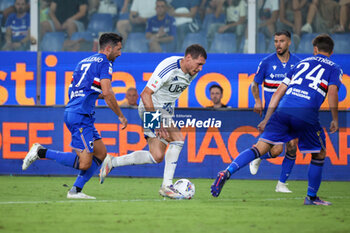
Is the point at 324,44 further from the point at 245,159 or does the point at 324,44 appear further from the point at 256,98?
the point at 256,98

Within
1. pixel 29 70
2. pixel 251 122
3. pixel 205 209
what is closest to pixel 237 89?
pixel 251 122

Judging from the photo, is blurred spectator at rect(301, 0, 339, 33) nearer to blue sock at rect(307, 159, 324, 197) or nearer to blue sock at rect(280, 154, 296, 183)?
blue sock at rect(280, 154, 296, 183)

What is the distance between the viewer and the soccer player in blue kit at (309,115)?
Result: 22.8ft

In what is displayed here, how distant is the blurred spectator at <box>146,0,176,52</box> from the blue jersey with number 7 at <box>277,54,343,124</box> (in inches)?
230

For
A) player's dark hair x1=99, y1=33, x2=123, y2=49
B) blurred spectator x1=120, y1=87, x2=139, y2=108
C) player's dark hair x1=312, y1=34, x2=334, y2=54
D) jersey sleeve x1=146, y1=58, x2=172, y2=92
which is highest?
player's dark hair x1=312, y1=34, x2=334, y2=54

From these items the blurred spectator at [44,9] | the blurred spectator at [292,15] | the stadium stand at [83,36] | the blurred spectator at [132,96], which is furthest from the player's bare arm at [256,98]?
the blurred spectator at [44,9]

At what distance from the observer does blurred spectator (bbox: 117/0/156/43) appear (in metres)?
12.6

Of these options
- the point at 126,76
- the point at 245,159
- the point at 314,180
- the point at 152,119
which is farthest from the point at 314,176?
the point at 126,76

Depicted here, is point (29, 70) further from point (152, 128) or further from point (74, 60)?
point (152, 128)

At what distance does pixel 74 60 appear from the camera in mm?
12641

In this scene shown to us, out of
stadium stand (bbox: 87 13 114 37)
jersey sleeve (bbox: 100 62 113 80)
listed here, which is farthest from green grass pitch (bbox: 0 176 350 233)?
stadium stand (bbox: 87 13 114 37)

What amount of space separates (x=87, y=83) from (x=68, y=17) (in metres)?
5.37

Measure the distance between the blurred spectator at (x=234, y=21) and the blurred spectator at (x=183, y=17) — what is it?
348 millimetres

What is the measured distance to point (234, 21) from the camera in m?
12.4
